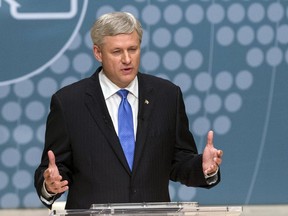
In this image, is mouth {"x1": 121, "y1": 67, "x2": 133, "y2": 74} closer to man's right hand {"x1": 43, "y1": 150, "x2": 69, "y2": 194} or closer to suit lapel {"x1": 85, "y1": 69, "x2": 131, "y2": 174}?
suit lapel {"x1": 85, "y1": 69, "x2": 131, "y2": 174}

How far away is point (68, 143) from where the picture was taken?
323 centimetres

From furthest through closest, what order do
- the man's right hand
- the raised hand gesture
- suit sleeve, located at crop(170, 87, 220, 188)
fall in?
suit sleeve, located at crop(170, 87, 220, 188) → the raised hand gesture → the man's right hand

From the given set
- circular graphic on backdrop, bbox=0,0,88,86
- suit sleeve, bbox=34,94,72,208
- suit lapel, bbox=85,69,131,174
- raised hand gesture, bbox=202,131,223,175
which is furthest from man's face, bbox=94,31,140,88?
circular graphic on backdrop, bbox=0,0,88,86

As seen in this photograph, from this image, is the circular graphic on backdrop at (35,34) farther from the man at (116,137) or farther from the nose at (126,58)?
the nose at (126,58)

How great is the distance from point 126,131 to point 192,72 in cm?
189

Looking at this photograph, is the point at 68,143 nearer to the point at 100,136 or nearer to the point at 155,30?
the point at 100,136

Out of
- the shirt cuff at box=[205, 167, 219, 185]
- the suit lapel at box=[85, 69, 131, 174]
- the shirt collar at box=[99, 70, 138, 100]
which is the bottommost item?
the shirt cuff at box=[205, 167, 219, 185]

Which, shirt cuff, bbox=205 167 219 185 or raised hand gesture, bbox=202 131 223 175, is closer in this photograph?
Answer: raised hand gesture, bbox=202 131 223 175

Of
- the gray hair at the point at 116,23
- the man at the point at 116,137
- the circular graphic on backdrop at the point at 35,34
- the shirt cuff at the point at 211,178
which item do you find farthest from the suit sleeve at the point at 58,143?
the circular graphic on backdrop at the point at 35,34

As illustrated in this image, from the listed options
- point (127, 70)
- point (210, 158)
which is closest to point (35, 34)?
point (127, 70)

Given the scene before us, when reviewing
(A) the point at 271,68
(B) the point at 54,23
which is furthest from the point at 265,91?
(B) the point at 54,23

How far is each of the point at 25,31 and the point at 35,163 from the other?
80 centimetres

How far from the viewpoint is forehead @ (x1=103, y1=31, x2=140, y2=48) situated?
313 cm

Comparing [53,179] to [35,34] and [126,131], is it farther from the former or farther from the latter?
[35,34]
